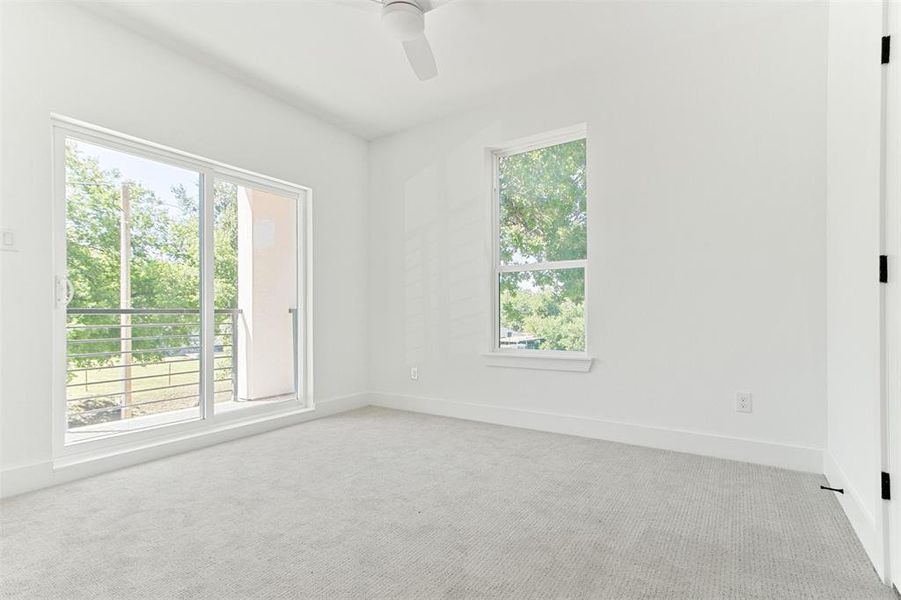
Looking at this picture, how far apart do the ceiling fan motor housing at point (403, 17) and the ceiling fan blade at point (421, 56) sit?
0.23 feet

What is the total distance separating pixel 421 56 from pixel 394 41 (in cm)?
51

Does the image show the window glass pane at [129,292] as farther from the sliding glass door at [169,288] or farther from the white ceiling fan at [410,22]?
the white ceiling fan at [410,22]

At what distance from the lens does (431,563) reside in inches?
63.9

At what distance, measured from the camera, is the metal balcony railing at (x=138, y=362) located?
267 centimetres

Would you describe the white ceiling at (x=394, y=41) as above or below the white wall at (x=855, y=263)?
above

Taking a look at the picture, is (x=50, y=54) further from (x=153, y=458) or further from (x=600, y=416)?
(x=600, y=416)

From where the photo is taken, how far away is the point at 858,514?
1808mm

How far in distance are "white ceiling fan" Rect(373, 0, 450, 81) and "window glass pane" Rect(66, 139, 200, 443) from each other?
183cm

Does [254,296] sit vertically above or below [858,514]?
above

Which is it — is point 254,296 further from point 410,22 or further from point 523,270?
point 410,22

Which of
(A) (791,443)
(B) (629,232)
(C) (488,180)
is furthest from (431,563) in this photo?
(C) (488,180)

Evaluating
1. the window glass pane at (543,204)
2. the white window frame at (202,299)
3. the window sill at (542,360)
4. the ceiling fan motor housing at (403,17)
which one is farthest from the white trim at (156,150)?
the window sill at (542,360)

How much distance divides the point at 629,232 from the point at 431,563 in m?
2.40

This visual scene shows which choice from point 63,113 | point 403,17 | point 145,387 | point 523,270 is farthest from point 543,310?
point 63,113
